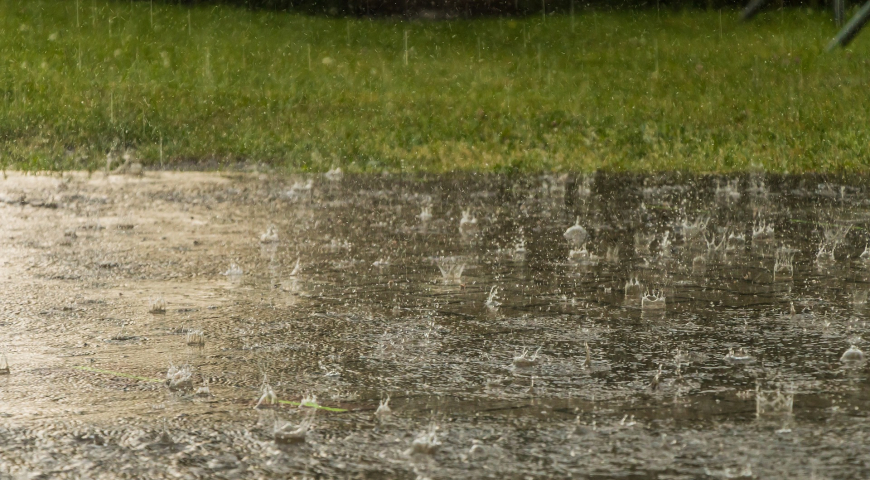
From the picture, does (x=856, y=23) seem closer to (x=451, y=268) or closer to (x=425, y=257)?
(x=425, y=257)

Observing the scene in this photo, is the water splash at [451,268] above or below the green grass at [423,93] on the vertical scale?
below

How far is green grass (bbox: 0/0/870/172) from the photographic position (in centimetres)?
1188

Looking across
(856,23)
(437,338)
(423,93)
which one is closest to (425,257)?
(437,338)

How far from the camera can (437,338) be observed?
16.4ft

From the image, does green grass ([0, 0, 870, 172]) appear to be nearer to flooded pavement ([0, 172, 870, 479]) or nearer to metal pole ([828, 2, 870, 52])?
metal pole ([828, 2, 870, 52])

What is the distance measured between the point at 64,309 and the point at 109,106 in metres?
8.02

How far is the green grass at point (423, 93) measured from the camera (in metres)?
11.9

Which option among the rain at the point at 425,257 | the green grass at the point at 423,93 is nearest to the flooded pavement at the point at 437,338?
the rain at the point at 425,257

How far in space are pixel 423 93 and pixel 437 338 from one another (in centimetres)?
988

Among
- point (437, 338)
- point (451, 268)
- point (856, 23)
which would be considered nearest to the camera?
point (437, 338)

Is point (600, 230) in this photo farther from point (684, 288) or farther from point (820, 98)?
point (820, 98)

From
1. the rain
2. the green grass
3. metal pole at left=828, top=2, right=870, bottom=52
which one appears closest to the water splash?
the rain

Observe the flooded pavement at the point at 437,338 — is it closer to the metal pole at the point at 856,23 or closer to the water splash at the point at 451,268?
the water splash at the point at 451,268

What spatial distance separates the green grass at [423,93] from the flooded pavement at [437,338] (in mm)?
2404
